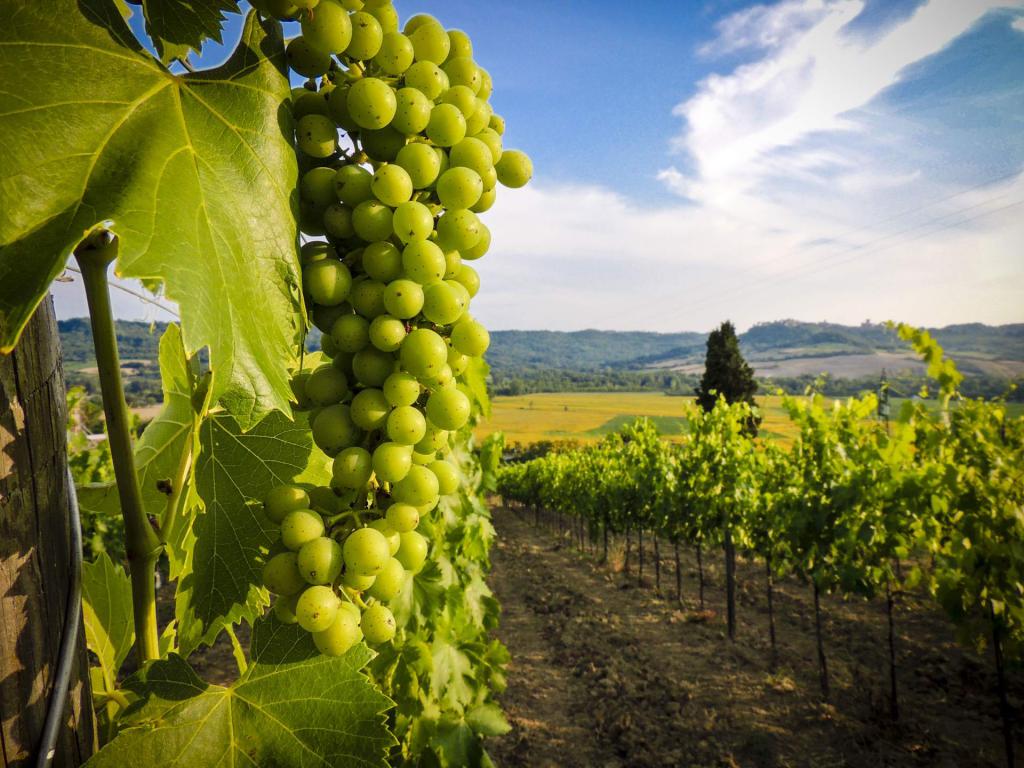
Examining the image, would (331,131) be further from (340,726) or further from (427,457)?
(340,726)

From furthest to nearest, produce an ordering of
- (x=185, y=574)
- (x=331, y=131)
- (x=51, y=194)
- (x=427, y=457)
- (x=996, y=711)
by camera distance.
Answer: (x=996, y=711)
(x=185, y=574)
(x=427, y=457)
(x=331, y=131)
(x=51, y=194)

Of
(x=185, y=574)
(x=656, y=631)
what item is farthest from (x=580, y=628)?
(x=185, y=574)

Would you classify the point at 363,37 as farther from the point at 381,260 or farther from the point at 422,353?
the point at 422,353

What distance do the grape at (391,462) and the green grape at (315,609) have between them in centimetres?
17

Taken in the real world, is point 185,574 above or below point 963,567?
above

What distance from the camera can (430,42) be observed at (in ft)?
3.09

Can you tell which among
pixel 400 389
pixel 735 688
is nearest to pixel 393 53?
pixel 400 389

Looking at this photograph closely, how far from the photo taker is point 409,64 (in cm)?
92

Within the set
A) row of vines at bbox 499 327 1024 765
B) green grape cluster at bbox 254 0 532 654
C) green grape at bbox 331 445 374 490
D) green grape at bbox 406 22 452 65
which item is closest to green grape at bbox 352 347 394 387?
green grape cluster at bbox 254 0 532 654

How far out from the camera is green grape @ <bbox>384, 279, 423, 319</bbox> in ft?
2.81

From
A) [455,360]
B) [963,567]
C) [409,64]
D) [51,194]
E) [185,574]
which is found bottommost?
[963,567]

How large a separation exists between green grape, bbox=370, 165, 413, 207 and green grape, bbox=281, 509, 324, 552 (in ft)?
1.48

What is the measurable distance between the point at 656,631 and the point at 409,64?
38.1ft

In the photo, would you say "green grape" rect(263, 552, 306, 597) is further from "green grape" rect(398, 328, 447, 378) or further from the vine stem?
"green grape" rect(398, 328, 447, 378)
